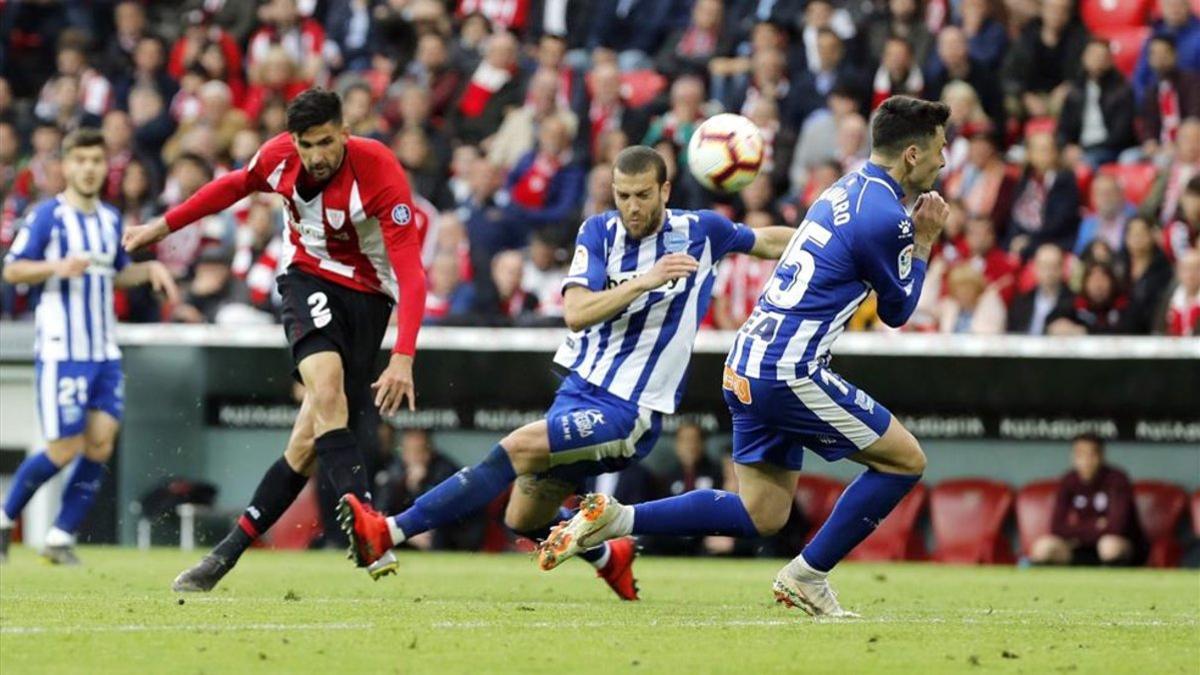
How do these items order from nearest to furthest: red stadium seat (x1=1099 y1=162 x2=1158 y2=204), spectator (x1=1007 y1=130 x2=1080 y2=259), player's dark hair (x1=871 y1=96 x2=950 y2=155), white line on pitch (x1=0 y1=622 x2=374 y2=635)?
white line on pitch (x1=0 y1=622 x2=374 y2=635), player's dark hair (x1=871 y1=96 x2=950 y2=155), spectator (x1=1007 y1=130 x2=1080 y2=259), red stadium seat (x1=1099 y1=162 x2=1158 y2=204)

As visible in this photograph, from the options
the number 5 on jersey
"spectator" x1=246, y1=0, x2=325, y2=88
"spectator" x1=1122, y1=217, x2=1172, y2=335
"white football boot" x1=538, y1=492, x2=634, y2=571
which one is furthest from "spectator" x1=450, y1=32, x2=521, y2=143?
the number 5 on jersey

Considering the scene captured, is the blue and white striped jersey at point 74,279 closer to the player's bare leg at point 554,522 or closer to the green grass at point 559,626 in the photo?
the green grass at point 559,626

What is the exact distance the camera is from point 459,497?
31.1 ft

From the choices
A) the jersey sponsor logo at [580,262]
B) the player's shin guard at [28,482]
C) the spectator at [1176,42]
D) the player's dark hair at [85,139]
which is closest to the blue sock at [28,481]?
the player's shin guard at [28,482]

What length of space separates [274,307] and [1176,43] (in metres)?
7.67

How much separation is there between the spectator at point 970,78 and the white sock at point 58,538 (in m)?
8.22

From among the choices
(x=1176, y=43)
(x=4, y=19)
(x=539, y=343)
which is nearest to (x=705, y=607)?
(x=539, y=343)

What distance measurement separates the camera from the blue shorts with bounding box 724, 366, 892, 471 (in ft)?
28.5

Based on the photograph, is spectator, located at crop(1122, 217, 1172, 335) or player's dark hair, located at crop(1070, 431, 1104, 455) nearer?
player's dark hair, located at crop(1070, 431, 1104, 455)

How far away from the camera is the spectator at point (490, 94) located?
65.5 ft

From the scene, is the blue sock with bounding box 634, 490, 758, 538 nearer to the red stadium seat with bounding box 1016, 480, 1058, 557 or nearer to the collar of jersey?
the collar of jersey

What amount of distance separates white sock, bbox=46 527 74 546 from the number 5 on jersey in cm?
622

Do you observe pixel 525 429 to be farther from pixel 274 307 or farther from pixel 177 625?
pixel 274 307

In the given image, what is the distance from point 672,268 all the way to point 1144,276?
7.69m
